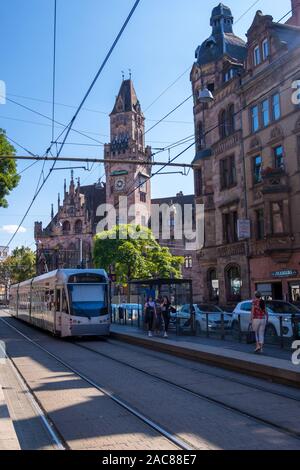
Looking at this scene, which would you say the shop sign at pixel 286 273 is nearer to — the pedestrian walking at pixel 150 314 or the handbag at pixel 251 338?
the pedestrian walking at pixel 150 314

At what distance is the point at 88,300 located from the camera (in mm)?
22906

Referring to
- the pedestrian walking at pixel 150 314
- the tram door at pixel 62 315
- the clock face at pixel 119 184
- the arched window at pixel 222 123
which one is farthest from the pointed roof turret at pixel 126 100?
the pedestrian walking at pixel 150 314

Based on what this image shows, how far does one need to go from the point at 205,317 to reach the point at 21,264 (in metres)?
73.9

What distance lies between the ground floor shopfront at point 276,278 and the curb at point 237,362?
36.4ft

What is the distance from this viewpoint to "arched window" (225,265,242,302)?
33781mm

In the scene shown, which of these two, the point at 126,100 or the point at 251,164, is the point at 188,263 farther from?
the point at 251,164

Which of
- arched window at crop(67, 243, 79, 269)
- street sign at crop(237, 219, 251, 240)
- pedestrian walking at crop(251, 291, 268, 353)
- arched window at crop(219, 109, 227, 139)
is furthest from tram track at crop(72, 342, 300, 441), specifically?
arched window at crop(67, 243, 79, 269)

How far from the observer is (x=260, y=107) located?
31734 millimetres

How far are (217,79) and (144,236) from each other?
73.2ft

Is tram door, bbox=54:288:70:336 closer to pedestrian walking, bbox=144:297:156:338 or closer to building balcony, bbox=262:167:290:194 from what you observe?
pedestrian walking, bbox=144:297:156:338

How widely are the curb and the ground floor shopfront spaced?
1110 cm

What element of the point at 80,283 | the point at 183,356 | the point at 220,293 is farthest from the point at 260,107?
the point at 183,356
